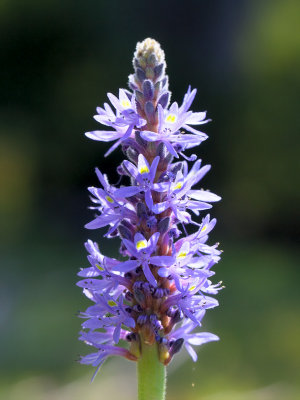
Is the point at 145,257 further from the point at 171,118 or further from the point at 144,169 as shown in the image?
the point at 171,118

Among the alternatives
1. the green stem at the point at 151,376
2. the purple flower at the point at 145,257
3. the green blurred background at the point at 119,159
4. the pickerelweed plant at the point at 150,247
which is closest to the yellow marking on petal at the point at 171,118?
the pickerelweed plant at the point at 150,247

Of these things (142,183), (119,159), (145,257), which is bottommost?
(145,257)

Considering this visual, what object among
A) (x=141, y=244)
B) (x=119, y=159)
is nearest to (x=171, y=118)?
(x=141, y=244)

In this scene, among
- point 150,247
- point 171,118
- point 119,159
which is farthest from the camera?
point 119,159

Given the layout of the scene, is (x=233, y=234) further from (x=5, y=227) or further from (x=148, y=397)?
(x=148, y=397)

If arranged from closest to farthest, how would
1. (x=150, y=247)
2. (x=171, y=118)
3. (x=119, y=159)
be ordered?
(x=150, y=247) → (x=171, y=118) → (x=119, y=159)

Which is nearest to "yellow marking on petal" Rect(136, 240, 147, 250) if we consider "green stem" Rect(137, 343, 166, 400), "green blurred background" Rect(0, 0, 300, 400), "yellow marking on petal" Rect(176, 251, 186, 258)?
"yellow marking on petal" Rect(176, 251, 186, 258)
